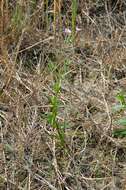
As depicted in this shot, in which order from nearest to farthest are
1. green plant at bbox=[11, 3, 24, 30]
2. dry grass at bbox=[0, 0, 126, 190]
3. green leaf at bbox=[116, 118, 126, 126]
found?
dry grass at bbox=[0, 0, 126, 190] < green leaf at bbox=[116, 118, 126, 126] < green plant at bbox=[11, 3, 24, 30]

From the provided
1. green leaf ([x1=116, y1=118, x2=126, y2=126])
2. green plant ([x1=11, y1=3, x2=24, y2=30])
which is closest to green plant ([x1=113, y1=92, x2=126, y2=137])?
green leaf ([x1=116, y1=118, x2=126, y2=126])

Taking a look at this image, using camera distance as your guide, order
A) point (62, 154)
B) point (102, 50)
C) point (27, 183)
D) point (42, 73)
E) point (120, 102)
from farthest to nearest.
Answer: point (102, 50) < point (42, 73) < point (120, 102) < point (62, 154) < point (27, 183)

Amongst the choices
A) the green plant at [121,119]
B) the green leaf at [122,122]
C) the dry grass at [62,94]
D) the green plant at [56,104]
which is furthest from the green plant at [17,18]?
the green leaf at [122,122]

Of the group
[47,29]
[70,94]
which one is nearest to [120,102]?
[70,94]

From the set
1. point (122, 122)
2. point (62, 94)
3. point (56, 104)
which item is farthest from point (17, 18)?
point (122, 122)

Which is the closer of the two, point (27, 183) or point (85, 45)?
point (27, 183)

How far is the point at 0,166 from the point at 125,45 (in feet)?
3.46

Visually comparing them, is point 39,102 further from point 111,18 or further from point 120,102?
point 111,18

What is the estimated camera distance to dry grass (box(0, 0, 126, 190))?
1719 mm

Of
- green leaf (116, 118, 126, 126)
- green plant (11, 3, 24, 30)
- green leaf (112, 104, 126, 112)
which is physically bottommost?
green leaf (116, 118, 126, 126)

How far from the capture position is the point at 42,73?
2182 mm

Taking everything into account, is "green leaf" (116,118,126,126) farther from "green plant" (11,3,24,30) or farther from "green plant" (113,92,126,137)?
"green plant" (11,3,24,30)

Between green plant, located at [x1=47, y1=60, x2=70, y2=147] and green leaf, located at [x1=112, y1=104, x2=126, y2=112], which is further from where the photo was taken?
green leaf, located at [x1=112, y1=104, x2=126, y2=112]

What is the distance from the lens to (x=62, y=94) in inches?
82.9
